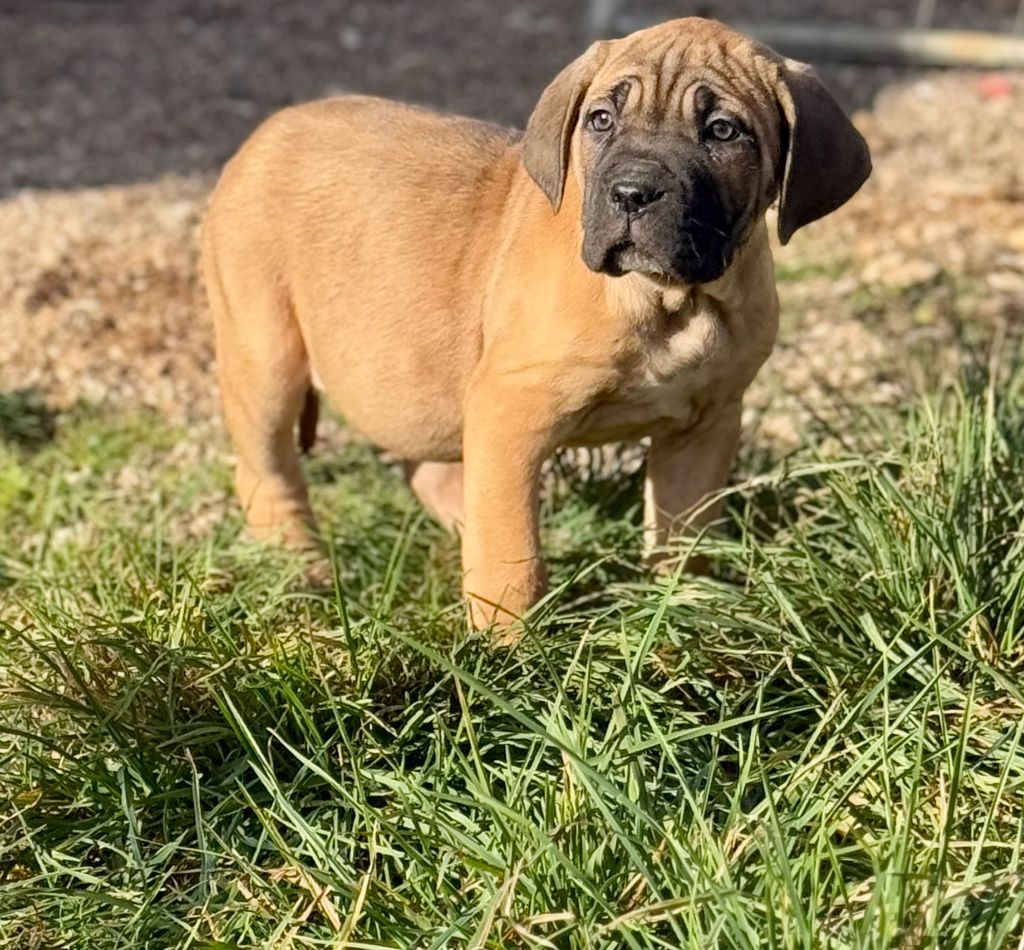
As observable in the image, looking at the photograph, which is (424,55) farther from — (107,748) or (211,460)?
(107,748)

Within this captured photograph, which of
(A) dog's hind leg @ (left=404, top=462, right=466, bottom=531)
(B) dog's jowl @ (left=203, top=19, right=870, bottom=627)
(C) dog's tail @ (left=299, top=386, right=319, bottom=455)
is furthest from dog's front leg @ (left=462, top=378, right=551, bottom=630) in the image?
(C) dog's tail @ (left=299, top=386, right=319, bottom=455)

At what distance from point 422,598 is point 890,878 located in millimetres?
2081

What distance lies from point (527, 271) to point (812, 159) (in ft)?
2.71

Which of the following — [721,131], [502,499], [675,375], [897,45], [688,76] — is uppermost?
[688,76]

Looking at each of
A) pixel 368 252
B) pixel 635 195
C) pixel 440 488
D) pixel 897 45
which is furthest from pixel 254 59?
pixel 635 195

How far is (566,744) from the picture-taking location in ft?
11.1

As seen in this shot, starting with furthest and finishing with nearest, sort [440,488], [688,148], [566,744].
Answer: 1. [440,488]
2. [688,148]
3. [566,744]

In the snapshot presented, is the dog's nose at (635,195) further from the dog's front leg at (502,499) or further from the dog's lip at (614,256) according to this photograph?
the dog's front leg at (502,499)

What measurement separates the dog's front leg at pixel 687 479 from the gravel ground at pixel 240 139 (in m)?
1.09

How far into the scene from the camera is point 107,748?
3.71 metres

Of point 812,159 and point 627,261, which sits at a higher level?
point 812,159

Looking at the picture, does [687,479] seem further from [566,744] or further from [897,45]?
[897,45]

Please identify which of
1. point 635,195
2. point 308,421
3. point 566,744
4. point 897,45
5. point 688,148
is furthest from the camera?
point 897,45

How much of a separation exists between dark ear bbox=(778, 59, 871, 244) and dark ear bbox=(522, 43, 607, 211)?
545 millimetres
